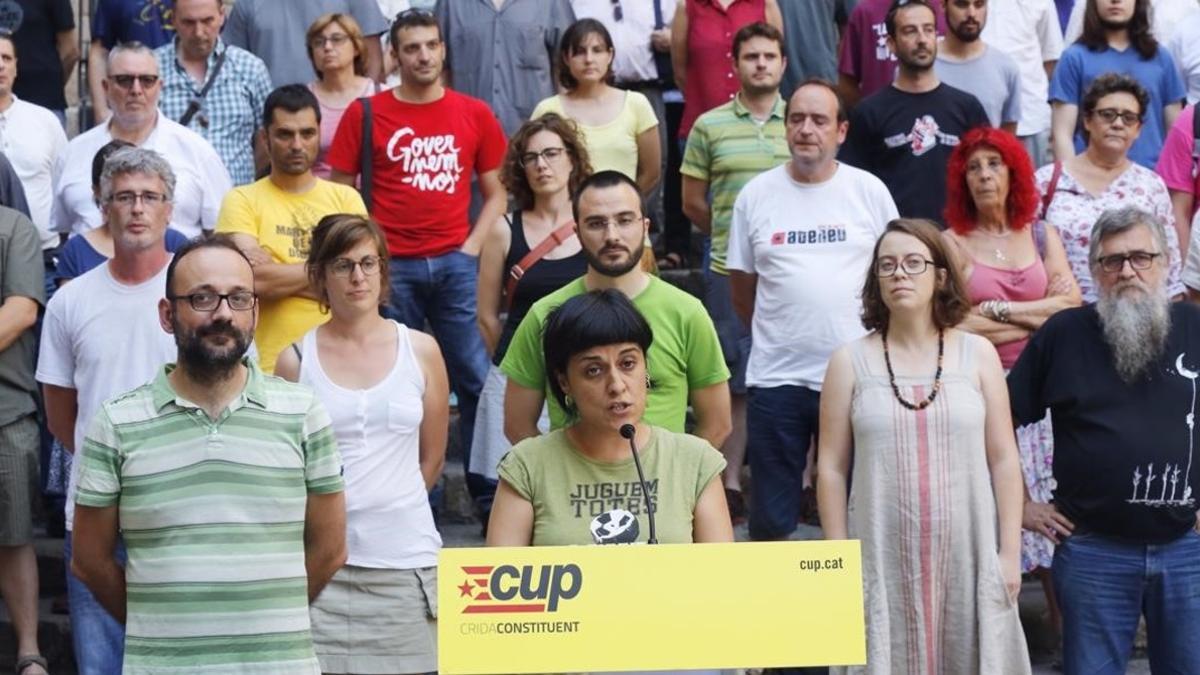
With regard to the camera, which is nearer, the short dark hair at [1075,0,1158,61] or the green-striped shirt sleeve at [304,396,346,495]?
the green-striped shirt sleeve at [304,396,346,495]

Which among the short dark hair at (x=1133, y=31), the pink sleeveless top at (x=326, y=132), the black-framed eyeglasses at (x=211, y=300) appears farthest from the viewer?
the short dark hair at (x=1133, y=31)

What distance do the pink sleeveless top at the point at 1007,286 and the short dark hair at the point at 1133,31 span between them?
250cm

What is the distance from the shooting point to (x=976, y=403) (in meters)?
5.80

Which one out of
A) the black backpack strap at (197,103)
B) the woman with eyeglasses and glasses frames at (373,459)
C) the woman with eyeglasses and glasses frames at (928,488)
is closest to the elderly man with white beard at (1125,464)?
the woman with eyeglasses and glasses frames at (928,488)

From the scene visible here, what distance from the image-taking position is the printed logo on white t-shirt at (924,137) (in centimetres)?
855

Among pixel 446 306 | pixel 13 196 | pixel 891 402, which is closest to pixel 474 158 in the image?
pixel 446 306

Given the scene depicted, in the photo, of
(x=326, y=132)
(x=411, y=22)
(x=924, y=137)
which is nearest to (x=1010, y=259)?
(x=924, y=137)

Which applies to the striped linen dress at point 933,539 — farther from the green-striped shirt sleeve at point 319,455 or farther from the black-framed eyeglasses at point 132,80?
the black-framed eyeglasses at point 132,80

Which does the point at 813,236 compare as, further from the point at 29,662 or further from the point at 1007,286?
the point at 29,662

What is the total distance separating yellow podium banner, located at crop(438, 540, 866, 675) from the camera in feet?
14.1

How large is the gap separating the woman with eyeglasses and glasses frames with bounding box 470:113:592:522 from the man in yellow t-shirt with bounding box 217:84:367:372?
1.88 feet

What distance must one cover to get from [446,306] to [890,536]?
3203mm

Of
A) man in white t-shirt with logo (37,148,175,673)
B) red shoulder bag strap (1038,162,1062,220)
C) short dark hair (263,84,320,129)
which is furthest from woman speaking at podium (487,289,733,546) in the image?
red shoulder bag strap (1038,162,1062,220)

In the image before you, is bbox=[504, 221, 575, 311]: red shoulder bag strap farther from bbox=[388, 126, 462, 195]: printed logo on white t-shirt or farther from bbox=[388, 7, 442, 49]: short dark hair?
bbox=[388, 7, 442, 49]: short dark hair
